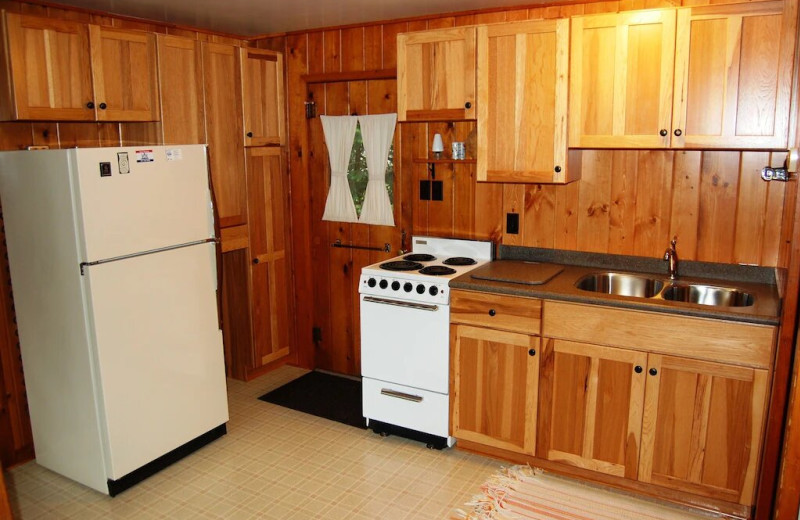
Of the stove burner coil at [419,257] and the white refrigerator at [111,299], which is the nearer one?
the white refrigerator at [111,299]

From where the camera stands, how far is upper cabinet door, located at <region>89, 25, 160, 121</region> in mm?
3189

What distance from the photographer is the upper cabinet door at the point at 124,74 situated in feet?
10.5

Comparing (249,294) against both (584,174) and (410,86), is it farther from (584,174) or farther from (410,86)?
(584,174)

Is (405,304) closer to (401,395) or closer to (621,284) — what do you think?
(401,395)

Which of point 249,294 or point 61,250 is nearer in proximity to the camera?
point 61,250

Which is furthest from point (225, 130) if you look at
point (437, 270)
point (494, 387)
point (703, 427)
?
point (703, 427)

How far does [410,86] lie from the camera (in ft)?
11.2

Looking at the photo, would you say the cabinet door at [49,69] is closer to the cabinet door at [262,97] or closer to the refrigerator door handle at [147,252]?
the refrigerator door handle at [147,252]

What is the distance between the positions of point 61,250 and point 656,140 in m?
2.77

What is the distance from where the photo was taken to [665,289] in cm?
304

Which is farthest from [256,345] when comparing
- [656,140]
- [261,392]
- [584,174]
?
[656,140]

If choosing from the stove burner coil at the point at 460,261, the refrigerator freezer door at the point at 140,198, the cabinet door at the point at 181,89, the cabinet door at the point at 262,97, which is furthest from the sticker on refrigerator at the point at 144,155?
the stove burner coil at the point at 460,261

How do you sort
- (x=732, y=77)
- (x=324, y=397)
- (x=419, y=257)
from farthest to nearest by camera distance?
(x=324, y=397)
(x=419, y=257)
(x=732, y=77)

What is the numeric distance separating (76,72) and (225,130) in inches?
39.3
